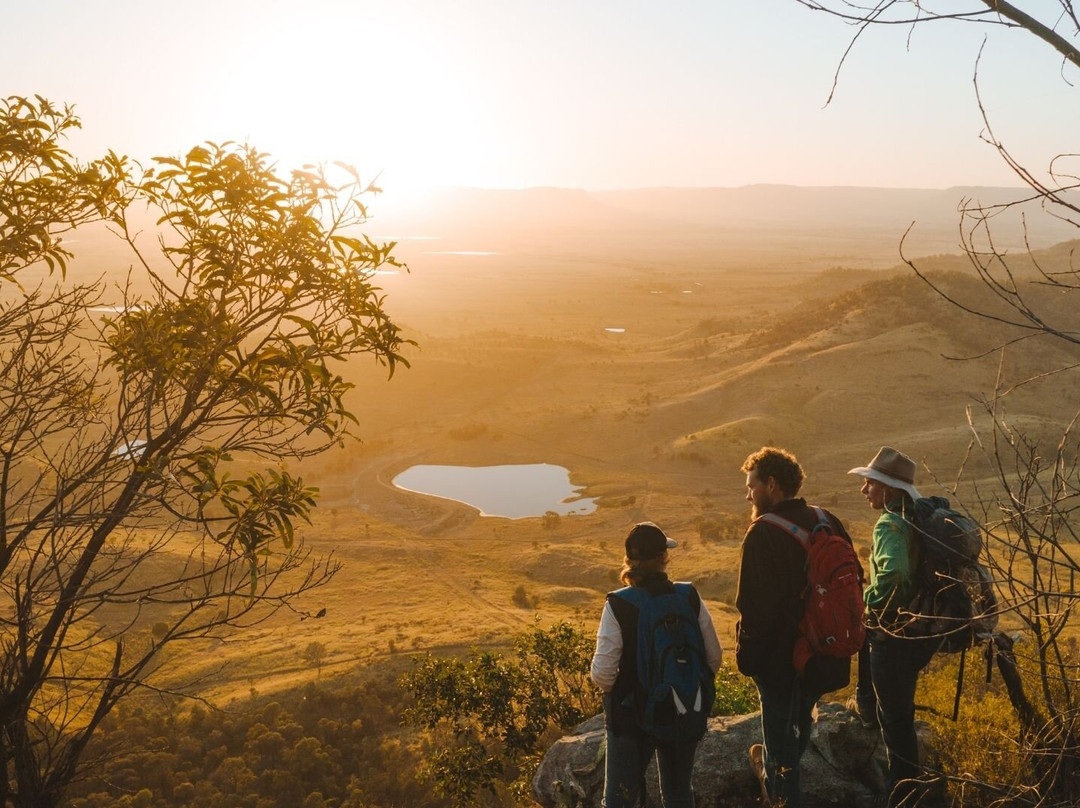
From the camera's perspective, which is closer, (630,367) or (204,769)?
(204,769)

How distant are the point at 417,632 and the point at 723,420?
21.5m

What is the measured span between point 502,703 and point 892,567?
5.42 m

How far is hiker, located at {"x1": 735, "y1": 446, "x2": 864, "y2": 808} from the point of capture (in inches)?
157

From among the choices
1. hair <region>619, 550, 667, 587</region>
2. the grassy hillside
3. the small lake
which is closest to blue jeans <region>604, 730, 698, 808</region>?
hair <region>619, 550, 667, 587</region>

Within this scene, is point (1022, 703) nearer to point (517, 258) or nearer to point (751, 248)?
point (517, 258)

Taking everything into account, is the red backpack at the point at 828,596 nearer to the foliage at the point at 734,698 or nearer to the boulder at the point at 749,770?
the boulder at the point at 749,770

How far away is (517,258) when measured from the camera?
17412 cm

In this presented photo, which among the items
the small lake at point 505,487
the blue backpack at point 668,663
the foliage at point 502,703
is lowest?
the small lake at point 505,487

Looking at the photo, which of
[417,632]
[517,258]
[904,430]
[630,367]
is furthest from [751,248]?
[417,632]

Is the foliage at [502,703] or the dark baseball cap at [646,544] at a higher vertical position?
the dark baseball cap at [646,544]

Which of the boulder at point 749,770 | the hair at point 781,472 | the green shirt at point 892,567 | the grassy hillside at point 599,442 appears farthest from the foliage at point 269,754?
the hair at point 781,472

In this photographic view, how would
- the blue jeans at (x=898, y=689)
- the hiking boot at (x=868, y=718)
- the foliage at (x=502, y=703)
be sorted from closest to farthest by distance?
1. the blue jeans at (x=898, y=689)
2. the hiking boot at (x=868, y=718)
3. the foliage at (x=502, y=703)

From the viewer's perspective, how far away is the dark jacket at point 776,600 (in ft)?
13.1

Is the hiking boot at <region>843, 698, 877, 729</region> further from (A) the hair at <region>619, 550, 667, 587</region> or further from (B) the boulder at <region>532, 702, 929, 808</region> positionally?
(A) the hair at <region>619, 550, 667, 587</region>
